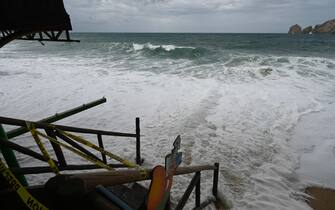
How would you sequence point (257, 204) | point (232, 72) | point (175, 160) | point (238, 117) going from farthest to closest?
point (232, 72), point (238, 117), point (257, 204), point (175, 160)

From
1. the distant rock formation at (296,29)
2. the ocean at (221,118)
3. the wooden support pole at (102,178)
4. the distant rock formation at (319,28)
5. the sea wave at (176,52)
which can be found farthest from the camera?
the distant rock formation at (296,29)

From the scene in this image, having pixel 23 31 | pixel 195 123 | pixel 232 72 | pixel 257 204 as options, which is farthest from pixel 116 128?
pixel 232 72

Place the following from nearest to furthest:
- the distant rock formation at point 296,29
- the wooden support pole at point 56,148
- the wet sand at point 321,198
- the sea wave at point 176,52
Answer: the wooden support pole at point 56,148, the wet sand at point 321,198, the sea wave at point 176,52, the distant rock formation at point 296,29

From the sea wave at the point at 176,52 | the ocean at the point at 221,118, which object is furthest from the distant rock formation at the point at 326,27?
the ocean at the point at 221,118

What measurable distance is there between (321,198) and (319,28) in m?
161

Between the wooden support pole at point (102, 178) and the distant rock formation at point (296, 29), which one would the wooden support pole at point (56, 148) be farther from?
the distant rock formation at point (296, 29)

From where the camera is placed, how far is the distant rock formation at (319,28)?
130 metres

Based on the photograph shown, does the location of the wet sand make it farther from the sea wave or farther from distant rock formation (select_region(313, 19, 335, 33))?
distant rock formation (select_region(313, 19, 335, 33))

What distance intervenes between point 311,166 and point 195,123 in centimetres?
379

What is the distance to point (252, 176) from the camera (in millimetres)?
5828

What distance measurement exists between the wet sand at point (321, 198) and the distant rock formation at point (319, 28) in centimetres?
14697

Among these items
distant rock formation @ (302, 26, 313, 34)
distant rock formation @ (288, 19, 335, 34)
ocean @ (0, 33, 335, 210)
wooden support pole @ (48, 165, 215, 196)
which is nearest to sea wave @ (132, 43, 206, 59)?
ocean @ (0, 33, 335, 210)

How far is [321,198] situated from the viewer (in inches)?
197

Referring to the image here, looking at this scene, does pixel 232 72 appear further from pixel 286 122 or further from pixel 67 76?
pixel 67 76
